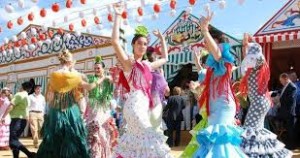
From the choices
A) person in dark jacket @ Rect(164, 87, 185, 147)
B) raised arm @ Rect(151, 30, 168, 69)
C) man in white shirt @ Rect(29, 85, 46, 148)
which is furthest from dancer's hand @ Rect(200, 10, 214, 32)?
man in white shirt @ Rect(29, 85, 46, 148)

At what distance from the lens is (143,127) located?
4.35 meters

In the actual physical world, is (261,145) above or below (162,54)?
below

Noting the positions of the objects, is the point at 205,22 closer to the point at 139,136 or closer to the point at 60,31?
the point at 139,136

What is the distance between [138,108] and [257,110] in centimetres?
182

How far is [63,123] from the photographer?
19.0 ft

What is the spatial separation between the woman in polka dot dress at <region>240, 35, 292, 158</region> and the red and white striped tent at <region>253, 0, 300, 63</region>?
6.10 m

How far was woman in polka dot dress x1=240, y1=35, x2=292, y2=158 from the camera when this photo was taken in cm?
539

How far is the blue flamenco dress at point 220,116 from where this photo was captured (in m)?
4.35

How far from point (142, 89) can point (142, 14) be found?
6108mm

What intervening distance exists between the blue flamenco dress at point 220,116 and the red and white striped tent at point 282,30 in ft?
24.2

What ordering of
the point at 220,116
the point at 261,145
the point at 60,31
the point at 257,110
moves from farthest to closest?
the point at 60,31 → the point at 257,110 → the point at 261,145 → the point at 220,116

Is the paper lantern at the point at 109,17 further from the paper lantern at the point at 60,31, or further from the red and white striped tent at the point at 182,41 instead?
the paper lantern at the point at 60,31

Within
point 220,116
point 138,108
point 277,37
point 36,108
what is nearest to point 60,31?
point 36,108

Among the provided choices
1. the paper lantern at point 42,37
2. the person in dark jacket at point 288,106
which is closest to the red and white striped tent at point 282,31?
the person in dark jacket at point 288,106
